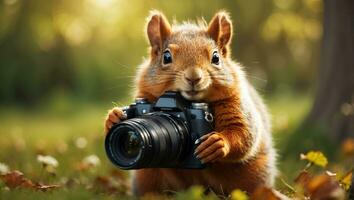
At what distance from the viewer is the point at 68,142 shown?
231 inches

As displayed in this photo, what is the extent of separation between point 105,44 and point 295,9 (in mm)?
2375

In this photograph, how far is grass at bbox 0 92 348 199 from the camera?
3.55 m

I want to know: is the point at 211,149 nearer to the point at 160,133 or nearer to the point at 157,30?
the point at 160,133

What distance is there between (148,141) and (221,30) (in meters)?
0.83

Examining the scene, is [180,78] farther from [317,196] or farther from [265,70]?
[265,70]

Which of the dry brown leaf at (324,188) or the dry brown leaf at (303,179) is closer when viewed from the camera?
the dry brown leaf at (324,188)

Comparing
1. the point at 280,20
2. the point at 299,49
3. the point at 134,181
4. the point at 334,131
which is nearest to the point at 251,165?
the point at 134,181

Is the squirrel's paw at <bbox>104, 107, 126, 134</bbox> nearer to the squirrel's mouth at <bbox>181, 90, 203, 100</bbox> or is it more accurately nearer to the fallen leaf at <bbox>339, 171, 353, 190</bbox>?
the squirrel's mouth at <bbox>181, 90, 203, 100</bbox>

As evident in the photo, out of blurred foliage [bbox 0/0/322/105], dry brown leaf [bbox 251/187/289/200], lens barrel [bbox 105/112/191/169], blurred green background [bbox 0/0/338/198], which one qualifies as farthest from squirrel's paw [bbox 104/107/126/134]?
blurred foliage [bbox 0/0/322/105]

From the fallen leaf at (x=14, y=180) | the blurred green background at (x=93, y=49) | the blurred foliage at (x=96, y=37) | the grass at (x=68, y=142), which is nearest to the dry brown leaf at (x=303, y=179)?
the grass at (x=68, y=142)

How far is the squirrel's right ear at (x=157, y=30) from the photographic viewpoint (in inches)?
131

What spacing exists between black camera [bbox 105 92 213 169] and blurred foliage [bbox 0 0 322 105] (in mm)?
4918

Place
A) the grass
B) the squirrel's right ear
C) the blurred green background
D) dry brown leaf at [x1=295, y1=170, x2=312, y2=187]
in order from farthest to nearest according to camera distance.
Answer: the blurred green background
the grass
the squirrel's right ear
dry brown leaf at [x1=295, y1=170, x2=312, y2=187]

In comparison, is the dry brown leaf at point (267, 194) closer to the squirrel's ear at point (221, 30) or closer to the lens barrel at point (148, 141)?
the lens barrel at point (148, 141)
